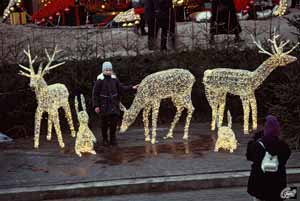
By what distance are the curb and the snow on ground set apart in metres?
5.95

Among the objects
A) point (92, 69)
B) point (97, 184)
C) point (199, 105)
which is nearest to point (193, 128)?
point (199, 105)

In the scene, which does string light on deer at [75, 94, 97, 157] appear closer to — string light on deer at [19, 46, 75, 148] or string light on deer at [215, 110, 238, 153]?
string light on deer at [19, 46, 75, 148]

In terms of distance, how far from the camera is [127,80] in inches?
566

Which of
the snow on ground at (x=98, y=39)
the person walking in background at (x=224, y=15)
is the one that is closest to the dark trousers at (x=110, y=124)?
the snow on ground at (x=98, y=39)

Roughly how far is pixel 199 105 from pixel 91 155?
4314 mm

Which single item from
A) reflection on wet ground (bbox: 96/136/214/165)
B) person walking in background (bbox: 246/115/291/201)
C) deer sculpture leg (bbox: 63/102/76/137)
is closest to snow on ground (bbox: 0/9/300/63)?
deer sculpture leg (bbox: 63/102/76/137)

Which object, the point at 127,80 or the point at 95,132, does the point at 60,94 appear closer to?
the point at 95,132

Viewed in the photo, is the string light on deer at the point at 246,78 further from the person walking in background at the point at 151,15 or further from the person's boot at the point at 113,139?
the person walking in background at the point at 151,15

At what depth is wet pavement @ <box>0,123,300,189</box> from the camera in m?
9.50

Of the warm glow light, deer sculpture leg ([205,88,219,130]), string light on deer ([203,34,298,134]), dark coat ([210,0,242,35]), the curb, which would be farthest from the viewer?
the warm glow light

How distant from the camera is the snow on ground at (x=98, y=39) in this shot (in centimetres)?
1505

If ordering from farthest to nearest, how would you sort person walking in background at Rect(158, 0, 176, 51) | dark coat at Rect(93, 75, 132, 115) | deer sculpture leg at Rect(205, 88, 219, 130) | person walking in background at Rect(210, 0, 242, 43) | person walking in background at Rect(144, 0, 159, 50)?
person walking in background at Rect(144, 0, 159, 50) < person walking in background at Rect(210, 0, 242, 43) < person walking in background at Rect(158, 0, 176, 51) < deer sculpture leg at Rect(205, 88, 219, 130) < dark coat at Rect(93, 75, 132, 115)

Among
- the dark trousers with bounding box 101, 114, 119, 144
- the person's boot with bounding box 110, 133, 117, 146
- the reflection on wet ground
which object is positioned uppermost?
the dark trousers with bounding box 101, 114, 119, 144

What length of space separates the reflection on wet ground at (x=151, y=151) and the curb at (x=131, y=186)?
1.19m
